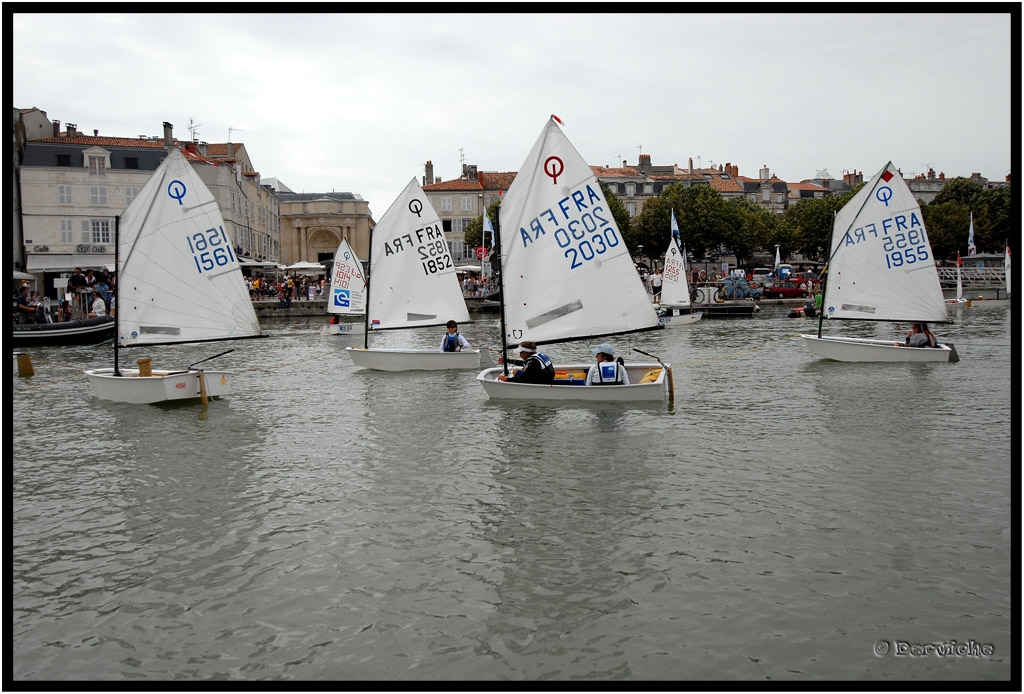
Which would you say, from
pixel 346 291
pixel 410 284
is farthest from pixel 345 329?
pixel 410 284

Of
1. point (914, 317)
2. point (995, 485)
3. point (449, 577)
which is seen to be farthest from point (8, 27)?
point (914, 317)

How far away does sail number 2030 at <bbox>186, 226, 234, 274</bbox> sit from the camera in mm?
21625

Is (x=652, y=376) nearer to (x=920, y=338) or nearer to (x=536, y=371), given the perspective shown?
(x=536, y=371)

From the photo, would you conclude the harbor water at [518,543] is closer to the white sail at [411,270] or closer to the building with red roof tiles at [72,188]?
the white sail at [411,270]

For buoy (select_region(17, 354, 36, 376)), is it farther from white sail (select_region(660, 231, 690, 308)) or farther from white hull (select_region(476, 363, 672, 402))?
white sail (select_region(660, 231, 690, 308))

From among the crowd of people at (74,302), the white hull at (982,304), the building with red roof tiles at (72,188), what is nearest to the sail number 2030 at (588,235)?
the crowd of people at (74,302)

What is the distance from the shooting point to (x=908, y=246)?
28906 mm

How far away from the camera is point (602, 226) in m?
20.7

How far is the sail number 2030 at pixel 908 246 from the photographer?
1136 inches

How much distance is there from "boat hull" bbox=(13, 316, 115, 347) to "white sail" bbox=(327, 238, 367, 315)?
10.7m

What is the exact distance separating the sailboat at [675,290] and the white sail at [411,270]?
23.8 meters

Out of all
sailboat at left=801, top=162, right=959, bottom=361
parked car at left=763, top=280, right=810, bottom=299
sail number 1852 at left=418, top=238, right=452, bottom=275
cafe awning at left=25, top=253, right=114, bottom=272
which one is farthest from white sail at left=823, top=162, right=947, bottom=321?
cafe awning at left=25, top=253, right=114, bottom=272

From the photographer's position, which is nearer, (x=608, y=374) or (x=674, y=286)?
(x=608, y=374)

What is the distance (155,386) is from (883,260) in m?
24.1
